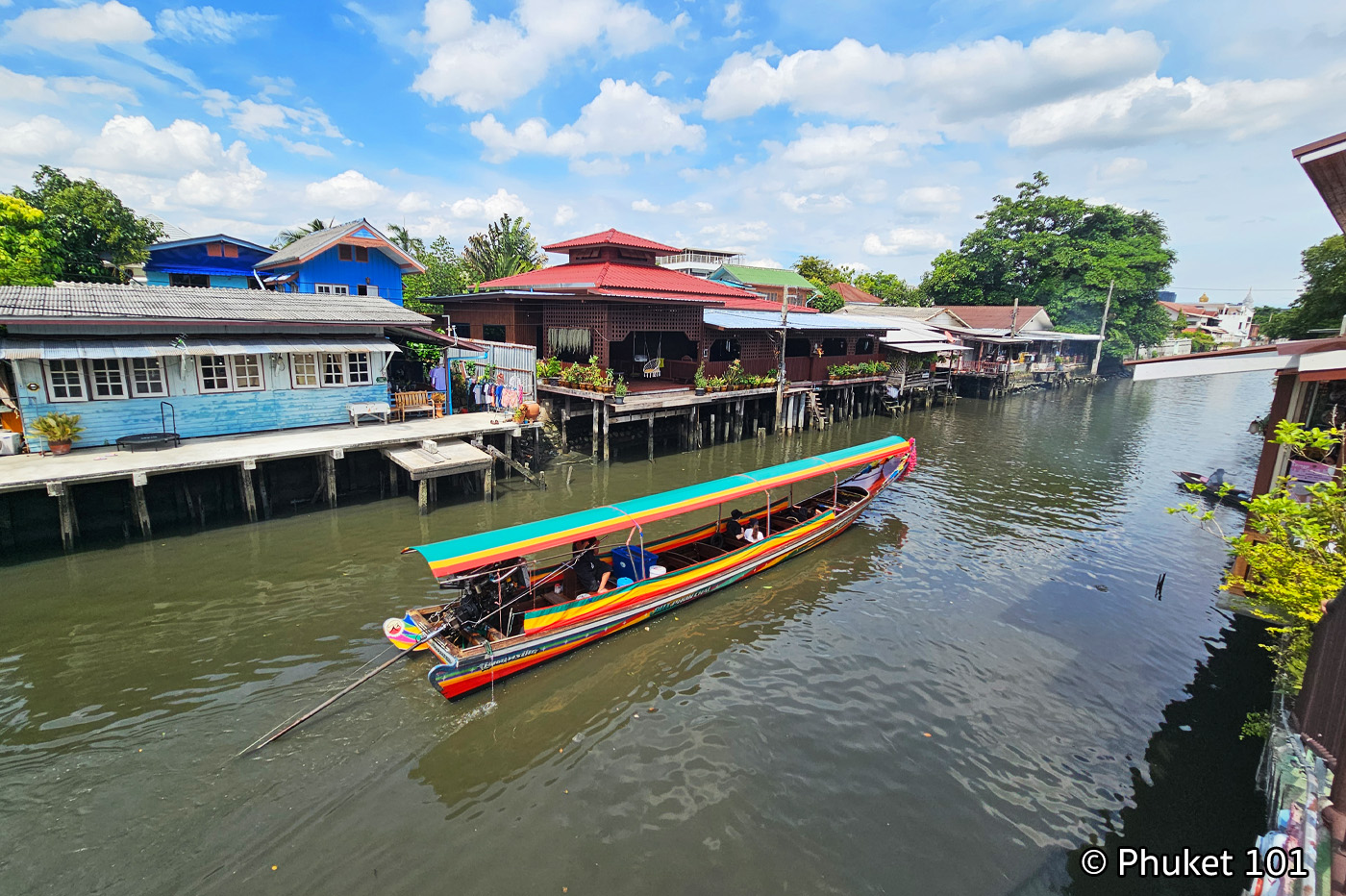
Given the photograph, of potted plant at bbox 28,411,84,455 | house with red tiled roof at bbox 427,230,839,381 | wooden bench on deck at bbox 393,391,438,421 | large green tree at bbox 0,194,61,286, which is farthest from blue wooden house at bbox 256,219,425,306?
potted plant at bbox 28,411,84,455

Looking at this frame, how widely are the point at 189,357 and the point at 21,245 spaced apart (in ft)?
44.2

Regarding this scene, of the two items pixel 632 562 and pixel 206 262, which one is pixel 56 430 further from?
pixel 206 262

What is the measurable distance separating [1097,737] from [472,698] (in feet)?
28.5

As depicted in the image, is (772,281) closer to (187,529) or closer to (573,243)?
(573,243)

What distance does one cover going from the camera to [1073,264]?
49.3m

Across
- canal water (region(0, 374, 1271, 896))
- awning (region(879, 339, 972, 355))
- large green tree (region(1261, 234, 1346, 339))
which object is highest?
large green tree (region(1261, 234, 1346, 339))

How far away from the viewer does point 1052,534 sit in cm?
1543

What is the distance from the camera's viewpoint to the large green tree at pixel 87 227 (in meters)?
24.1

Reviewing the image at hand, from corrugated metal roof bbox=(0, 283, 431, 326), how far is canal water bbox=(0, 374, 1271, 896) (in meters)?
5.15

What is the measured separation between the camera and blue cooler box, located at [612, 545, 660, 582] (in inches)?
411

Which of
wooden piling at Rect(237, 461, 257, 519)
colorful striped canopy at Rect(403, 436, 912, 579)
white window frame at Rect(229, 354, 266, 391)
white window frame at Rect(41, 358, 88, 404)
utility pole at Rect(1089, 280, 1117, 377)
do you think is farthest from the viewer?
utility pole at Rect(1089, 280, 1117, 377)

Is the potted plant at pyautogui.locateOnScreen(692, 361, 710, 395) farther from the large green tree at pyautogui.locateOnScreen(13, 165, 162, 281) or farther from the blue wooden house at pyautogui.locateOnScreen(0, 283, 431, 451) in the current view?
the large green tree at pyautogui.locateOnScreen(13, 165, 162, 281)

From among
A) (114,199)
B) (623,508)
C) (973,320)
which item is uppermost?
(114,199)

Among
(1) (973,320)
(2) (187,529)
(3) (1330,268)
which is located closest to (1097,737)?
(2) (187,529)
